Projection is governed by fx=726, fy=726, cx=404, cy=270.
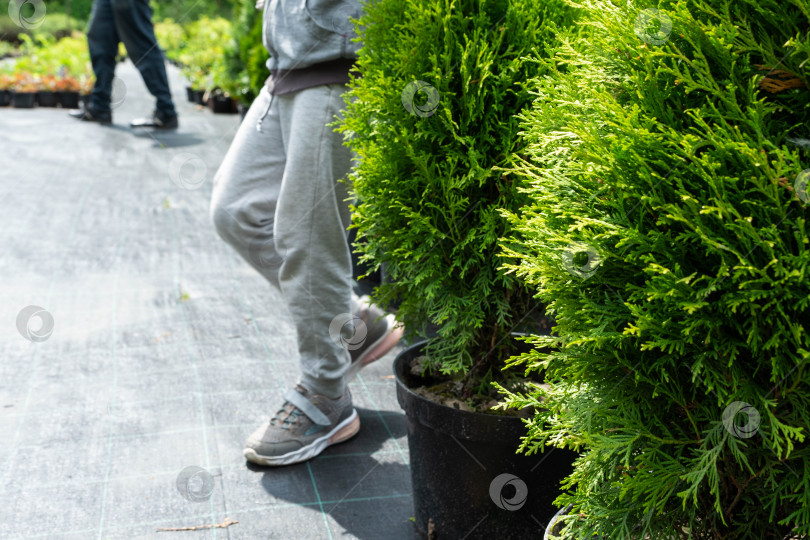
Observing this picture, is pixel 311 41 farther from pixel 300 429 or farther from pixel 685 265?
pixel 685 265

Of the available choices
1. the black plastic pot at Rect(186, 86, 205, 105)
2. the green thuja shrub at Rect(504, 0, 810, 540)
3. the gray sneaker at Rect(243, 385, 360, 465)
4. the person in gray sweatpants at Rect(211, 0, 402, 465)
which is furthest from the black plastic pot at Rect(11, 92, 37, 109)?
the green thuja shrub at Rect(504, 0, 810, 540)

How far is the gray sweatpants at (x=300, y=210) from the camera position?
2887 mm

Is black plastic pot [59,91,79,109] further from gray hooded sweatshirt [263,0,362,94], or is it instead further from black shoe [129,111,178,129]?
gray hooded sweatshirt [263,0,362,94]

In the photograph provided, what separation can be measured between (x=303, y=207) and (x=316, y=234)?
13 cm

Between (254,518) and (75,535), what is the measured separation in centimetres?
62

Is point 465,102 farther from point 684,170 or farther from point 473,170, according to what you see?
point 684,170

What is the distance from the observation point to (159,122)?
974cm

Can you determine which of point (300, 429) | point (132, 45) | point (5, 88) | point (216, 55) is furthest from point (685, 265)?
point (5, 88)

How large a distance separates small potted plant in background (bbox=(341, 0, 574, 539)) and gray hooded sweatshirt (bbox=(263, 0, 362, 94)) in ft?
1.36

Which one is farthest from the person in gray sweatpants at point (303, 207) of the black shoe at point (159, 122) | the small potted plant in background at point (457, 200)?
the black shoe at point (159, 122)

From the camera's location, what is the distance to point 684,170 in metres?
1.42

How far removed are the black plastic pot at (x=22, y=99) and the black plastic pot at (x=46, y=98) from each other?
0.16 m

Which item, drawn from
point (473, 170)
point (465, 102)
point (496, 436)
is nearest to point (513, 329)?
point (496, 436)

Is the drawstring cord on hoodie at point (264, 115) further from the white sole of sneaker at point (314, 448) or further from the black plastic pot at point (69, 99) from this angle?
the black plastic pot at point (69, 99)
